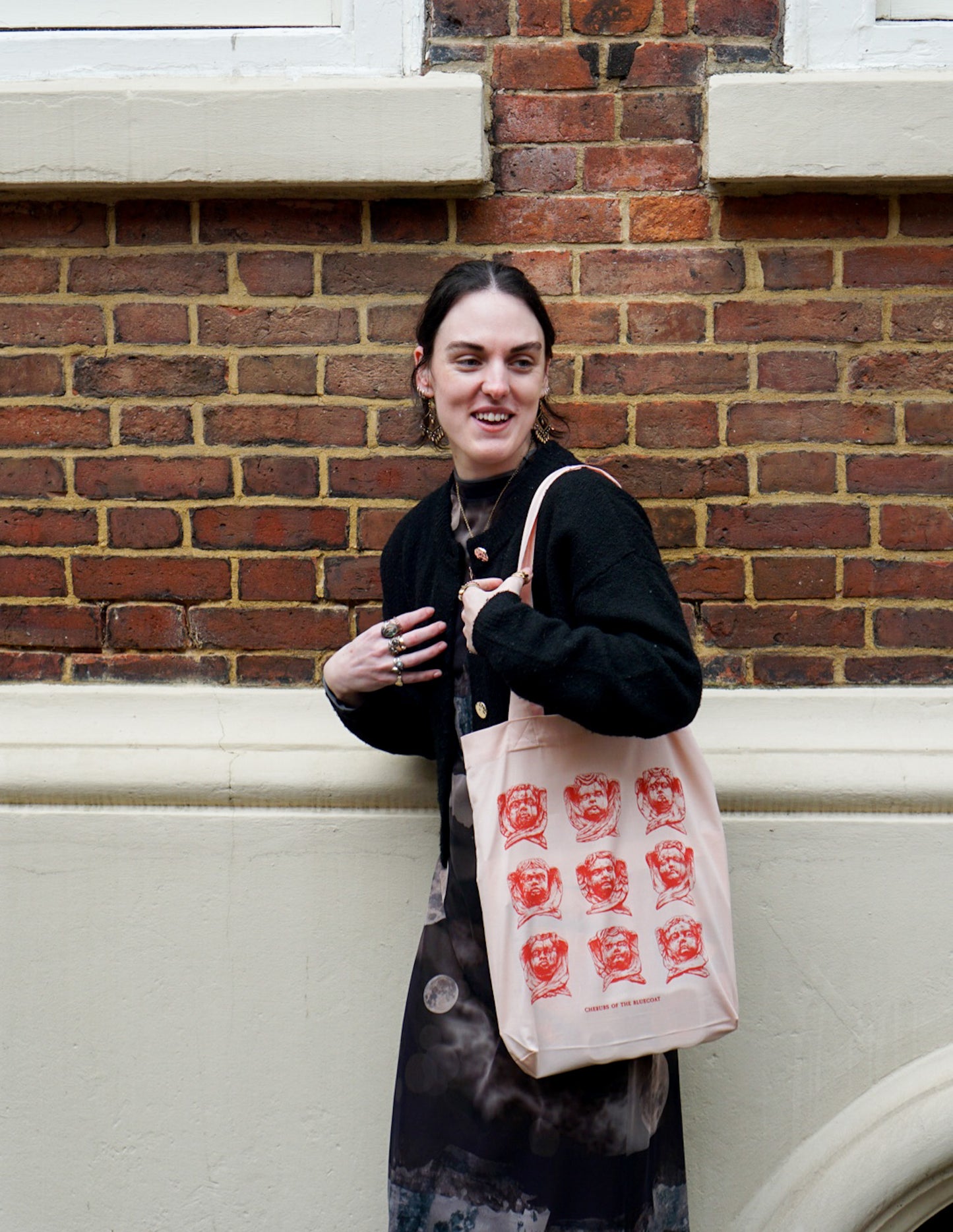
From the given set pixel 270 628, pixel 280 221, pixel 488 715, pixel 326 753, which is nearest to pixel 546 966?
pixel 488 715

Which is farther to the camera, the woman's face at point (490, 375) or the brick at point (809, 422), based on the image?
the brick at point (809, 422)

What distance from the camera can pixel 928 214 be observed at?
2.39 m

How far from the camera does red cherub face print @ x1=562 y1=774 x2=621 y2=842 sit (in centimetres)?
183

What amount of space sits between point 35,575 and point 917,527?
71.0 inches

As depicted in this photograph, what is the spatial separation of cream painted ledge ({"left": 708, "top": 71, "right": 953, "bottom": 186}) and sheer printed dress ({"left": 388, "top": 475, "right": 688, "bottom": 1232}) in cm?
92

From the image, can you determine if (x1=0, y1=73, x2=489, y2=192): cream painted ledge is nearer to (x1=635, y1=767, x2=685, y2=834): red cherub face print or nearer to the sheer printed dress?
the sheer printed dress

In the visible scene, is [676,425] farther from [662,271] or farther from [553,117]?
[553,117]

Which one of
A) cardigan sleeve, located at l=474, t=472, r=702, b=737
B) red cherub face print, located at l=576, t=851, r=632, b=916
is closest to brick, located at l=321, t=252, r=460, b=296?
cardigan sleeve, located at l=474, t=472, r=702, b=737

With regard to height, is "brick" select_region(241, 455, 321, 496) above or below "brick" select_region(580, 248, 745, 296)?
below

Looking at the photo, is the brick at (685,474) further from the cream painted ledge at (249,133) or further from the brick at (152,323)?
the brick at (152,323)

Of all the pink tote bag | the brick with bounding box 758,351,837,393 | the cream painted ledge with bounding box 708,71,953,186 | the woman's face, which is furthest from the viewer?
the brick with bounding box 758,351,837,393

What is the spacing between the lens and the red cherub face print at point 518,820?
1.81 m

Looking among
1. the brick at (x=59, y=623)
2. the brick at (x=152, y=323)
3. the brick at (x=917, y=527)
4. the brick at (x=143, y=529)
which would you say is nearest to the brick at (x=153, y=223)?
the brick at (x=152, y=323)

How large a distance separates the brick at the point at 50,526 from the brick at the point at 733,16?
1.58 metres
